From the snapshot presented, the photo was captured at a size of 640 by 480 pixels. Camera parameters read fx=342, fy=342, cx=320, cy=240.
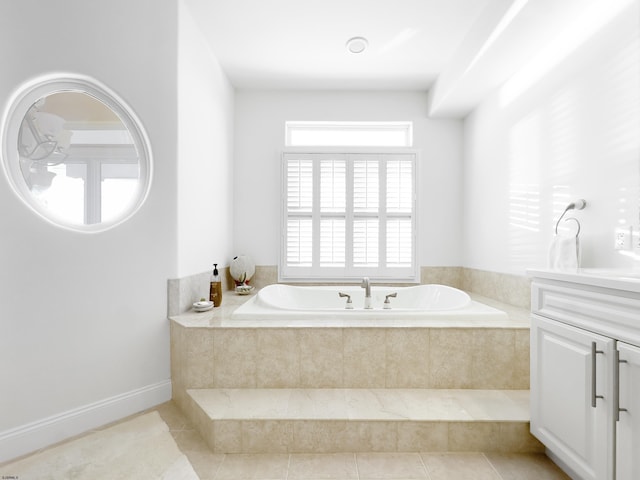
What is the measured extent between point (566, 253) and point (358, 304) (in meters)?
Answer: 1.64

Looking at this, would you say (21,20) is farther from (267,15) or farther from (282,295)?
(282,295)

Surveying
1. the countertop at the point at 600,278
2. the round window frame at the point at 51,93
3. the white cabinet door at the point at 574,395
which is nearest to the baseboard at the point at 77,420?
the round window frame at the point at 51,93

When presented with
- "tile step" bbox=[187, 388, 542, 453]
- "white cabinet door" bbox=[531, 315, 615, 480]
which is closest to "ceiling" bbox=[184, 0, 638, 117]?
"white cabinet door" bbox=[531, 315, 615, 480]

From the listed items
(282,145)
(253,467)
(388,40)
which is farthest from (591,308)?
(282,145)

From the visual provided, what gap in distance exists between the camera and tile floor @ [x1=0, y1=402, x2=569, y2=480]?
5.01ft

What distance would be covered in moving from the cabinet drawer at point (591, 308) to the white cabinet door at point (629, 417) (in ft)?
0.18

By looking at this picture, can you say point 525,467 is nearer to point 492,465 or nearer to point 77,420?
point 492,465

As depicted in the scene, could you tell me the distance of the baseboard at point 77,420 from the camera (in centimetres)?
164

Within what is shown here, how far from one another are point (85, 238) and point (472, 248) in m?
3.08

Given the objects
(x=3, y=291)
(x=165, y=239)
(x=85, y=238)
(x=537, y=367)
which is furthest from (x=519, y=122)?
(x=3, y=291)

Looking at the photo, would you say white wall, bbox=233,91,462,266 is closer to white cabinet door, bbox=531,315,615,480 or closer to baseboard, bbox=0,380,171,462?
baseboard, bbox=0,380,171,462

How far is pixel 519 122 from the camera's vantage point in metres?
2.56

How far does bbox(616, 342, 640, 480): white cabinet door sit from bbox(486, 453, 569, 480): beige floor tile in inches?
17.4

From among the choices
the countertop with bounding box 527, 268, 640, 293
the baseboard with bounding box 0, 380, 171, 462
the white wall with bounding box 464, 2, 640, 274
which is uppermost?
the white wall with bounding box 464, 2, 640, 274
